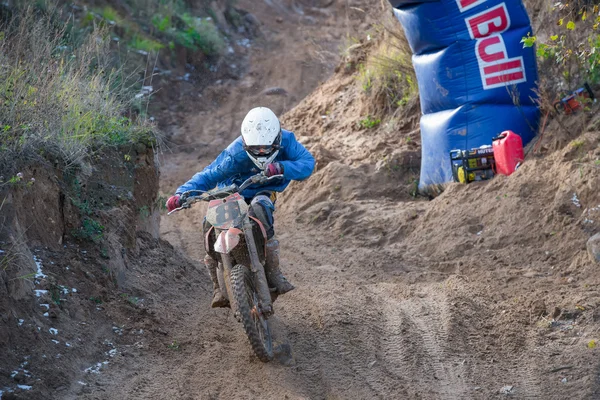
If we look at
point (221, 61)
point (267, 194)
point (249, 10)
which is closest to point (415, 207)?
point (267, 194)

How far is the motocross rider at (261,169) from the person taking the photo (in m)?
5.99

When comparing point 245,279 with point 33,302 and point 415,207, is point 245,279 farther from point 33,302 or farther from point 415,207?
point 415,207

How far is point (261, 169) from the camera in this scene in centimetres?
629

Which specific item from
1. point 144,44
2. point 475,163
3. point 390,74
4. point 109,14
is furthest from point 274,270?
point 109,14

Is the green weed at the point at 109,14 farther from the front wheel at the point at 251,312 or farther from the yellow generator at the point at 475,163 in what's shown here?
the front wheel at the point at 251,312

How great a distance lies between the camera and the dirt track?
521 cm

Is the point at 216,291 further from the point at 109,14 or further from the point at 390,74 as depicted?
the point at 109,14

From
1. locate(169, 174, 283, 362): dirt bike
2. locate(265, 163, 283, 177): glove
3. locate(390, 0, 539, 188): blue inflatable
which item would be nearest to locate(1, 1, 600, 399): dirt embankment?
locate(169, 174, 283, 362): dirt bike

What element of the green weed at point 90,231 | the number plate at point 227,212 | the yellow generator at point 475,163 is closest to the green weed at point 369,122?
the yellow generator at point 475,163

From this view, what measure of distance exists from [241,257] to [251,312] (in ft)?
1.65

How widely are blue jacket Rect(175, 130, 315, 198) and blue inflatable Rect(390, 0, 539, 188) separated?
13.2 feet

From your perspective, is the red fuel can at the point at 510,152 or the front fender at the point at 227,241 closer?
the front fender at the point at 227,241

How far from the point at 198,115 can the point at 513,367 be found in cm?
1328

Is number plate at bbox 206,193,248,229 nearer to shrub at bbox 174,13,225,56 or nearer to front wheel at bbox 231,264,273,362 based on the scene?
front wheel at bbox 231,264,273,362
